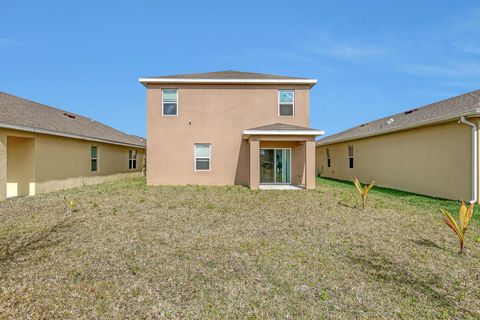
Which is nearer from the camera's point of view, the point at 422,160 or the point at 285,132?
the point at 422,160

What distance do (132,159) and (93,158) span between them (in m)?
5.95

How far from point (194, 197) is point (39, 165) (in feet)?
26.7

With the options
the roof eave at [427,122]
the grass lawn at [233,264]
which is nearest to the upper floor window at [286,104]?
the roof eave at [427,122]

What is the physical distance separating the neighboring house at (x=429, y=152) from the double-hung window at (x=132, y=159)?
18094mm

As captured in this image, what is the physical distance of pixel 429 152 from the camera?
12.1 metres

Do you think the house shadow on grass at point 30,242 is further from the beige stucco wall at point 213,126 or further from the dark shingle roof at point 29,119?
the beige stucco wall at point 213,126

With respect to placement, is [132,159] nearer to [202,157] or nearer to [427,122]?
[202,157]

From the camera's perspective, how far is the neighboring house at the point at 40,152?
11.3 meters

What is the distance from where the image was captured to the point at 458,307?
11.7ft

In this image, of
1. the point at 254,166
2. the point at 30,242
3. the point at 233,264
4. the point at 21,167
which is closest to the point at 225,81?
the point at 254,166

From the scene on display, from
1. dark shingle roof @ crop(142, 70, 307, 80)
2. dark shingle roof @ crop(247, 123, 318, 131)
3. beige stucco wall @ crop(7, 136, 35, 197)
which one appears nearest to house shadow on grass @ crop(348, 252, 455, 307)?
dark shingle roof @ crop(247, 123, 318, 131)

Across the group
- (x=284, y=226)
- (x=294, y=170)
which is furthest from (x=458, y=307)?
(x=294, y=170)

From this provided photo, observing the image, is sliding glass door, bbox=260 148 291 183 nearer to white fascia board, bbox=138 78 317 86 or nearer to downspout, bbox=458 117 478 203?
white fascia board, bbox=138 78 317 86

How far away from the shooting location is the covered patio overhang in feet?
42.4
